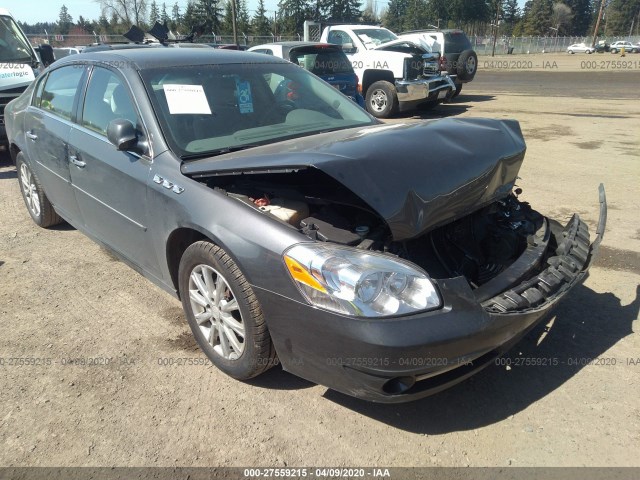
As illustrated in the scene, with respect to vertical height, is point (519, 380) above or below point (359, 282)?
below

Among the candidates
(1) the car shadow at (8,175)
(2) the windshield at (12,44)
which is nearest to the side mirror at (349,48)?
(2) the windshield at (12,44)

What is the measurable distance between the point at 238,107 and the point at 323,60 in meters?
7.18

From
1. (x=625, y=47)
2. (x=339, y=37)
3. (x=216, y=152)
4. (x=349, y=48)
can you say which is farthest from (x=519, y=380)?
(x=625, y=47)

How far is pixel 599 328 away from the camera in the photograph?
10.5ft

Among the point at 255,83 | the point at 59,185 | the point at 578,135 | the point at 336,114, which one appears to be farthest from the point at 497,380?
the point at 578,135

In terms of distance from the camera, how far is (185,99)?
10.3ft

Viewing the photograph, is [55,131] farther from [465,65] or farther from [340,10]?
[340,10]

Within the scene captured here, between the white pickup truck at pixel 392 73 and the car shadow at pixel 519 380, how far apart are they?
8.85m

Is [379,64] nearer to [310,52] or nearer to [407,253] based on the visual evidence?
[310,52]

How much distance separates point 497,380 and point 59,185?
3.61 m

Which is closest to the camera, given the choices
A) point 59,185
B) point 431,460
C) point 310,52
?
point 431,460

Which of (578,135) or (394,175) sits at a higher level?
(394,175)

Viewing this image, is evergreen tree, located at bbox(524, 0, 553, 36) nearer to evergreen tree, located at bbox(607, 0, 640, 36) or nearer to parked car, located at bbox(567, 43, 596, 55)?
evergreen tree, located at bbox(607, 0, 640, 36)

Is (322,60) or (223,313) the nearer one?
(223,313)
